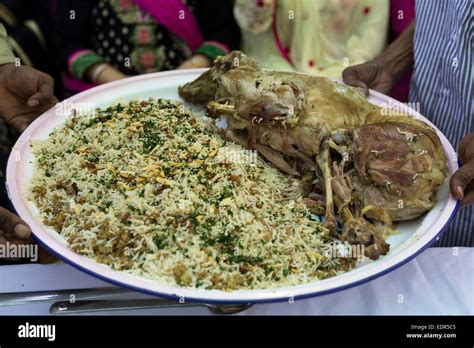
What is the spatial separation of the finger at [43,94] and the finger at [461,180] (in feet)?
5.08

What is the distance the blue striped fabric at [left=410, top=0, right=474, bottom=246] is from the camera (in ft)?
6.65

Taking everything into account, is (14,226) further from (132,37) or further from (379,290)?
(132,37)

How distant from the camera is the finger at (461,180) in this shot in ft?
5.22

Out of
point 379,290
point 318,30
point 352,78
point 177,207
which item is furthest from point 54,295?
point 318,30

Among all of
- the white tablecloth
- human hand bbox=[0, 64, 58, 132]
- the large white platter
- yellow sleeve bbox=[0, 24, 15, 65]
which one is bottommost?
the white tablecloth

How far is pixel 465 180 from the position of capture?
1.61m

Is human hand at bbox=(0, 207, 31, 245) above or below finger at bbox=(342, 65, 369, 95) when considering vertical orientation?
below

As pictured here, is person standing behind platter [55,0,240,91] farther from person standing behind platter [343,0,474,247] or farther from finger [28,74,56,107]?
person standing behind platter [343,0,474,247]

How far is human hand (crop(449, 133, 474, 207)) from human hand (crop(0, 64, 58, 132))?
5.11 feet

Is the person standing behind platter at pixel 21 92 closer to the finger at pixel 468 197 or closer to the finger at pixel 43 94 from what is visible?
the finger at pixel 43 94

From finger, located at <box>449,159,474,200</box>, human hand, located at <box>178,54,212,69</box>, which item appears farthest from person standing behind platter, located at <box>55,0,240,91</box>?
finger, located at <box>449,159,474,200</box>

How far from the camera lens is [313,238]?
1.59 meters

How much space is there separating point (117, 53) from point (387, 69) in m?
1.44

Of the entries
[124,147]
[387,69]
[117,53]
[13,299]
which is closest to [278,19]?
[387,69]
